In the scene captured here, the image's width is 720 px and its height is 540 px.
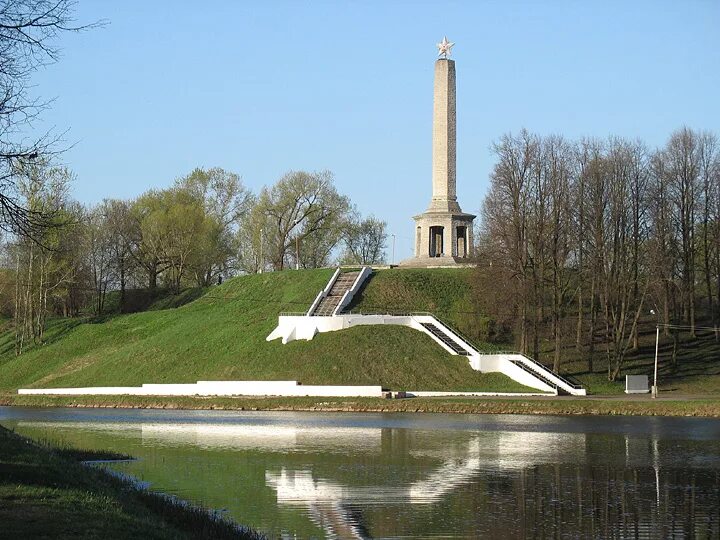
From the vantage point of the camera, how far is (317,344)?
64.1 m

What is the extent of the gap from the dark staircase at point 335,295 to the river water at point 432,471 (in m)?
20.3

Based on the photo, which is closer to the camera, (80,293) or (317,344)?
(317,344)

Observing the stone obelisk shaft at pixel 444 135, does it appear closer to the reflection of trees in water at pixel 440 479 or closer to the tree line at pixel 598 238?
the tree line at pixel 598 238

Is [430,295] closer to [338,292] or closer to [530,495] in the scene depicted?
[338,292]

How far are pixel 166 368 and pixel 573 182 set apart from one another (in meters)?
27.0

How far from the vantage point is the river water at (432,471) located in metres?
22.3

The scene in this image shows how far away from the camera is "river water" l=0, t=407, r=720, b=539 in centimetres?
2230

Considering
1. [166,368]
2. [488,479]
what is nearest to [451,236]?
[166,368]

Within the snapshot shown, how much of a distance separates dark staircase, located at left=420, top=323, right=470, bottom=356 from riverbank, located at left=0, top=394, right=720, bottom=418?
8.55m

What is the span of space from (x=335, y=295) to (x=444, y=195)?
10167 millimetres

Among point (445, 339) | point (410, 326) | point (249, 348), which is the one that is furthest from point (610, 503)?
point (249, 348)

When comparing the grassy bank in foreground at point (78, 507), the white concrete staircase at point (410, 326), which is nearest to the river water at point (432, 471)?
the grassy bank in foreground at point (78, 507)

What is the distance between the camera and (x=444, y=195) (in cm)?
7444

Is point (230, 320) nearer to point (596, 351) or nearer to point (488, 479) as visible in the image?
point (596, 351)
